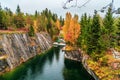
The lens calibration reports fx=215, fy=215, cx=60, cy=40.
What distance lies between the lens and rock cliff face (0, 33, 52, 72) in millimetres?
51466

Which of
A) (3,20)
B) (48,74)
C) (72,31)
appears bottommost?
(48,74)

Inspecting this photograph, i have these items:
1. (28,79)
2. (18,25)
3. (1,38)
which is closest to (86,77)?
(28,79)

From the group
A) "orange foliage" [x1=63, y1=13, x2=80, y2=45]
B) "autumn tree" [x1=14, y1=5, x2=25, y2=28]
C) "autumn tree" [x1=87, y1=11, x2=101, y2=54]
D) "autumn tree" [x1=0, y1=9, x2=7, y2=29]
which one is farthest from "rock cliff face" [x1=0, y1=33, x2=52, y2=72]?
"autumn tree" [x1=87, y1=11, x2=101, y2=54]

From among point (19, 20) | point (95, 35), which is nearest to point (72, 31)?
point (95, 35)

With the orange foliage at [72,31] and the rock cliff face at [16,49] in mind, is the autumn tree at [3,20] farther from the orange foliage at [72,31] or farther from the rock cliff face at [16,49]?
the orange foliage at [72,31]

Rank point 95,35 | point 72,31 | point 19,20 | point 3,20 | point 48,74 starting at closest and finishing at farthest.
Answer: point 95,35 → point 48,74 → point 3,20 → point 72,31 → point 19,20

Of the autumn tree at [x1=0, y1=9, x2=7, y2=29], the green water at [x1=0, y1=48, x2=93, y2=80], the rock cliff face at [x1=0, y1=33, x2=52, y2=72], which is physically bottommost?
the green water at [x1=0, y1=48, x2=93, y2=80]

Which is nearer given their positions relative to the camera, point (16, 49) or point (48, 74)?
point (48, 74)

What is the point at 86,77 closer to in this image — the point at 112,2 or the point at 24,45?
the point at 24,45

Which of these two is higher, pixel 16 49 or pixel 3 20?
pixel 3 20

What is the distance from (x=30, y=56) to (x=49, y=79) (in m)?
30.5

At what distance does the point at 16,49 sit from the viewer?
62031mm

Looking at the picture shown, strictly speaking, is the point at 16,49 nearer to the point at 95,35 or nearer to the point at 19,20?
the point at 95,35

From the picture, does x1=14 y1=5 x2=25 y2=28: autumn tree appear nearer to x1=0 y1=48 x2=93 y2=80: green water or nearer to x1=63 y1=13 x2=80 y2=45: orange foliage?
x1=63 y1=13 x2=80 y2=45: orange foliage
